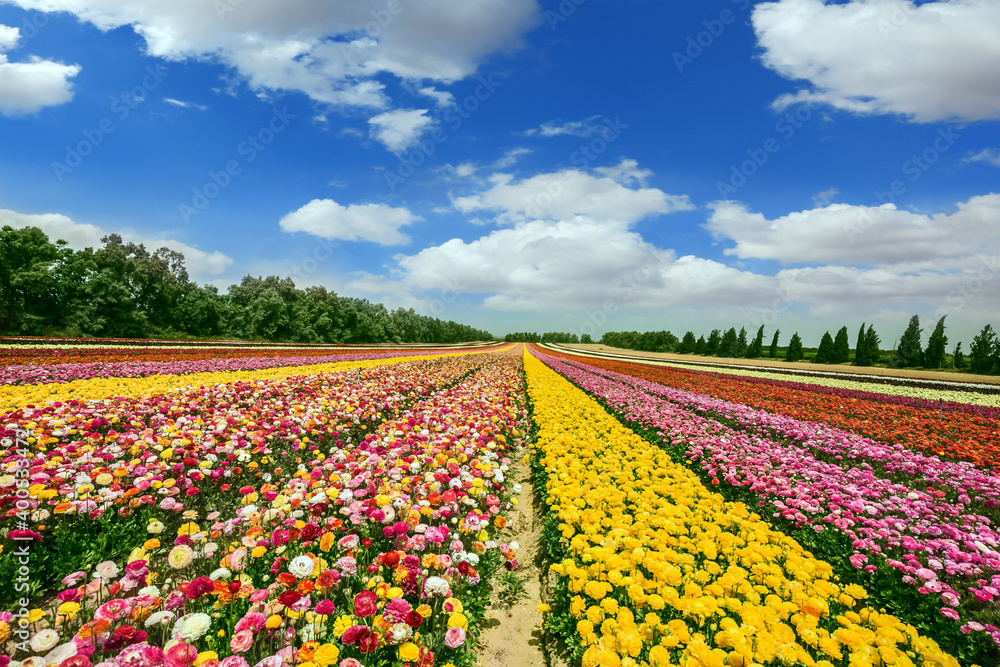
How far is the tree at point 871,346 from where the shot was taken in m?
54.6

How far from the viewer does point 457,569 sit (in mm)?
3338

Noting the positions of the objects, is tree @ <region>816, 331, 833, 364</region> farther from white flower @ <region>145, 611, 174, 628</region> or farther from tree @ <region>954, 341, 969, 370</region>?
white flower @ <region>145, 611, 174, 628</region>

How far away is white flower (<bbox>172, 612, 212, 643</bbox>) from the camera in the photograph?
2.17 metres

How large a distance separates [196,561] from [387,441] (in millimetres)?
2603

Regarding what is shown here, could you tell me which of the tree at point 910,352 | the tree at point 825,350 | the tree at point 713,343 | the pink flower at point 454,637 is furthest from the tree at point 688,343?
the pink flower at point 454,637

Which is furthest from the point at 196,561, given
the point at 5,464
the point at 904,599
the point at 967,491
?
the point at 967,491

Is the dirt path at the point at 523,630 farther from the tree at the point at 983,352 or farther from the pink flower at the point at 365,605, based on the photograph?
the tree at the point at 983,352

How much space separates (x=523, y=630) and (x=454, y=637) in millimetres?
1226

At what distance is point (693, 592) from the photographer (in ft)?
9.27

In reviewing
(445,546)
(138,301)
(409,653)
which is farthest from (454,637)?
(138,301)

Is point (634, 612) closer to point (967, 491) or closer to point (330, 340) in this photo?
point (967, 491)

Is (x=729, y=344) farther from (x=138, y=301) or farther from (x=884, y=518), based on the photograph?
(x=138, y=301)

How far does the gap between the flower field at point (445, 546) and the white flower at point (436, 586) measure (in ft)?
0.04

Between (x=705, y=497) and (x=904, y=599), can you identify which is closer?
(x=904, y=599)
